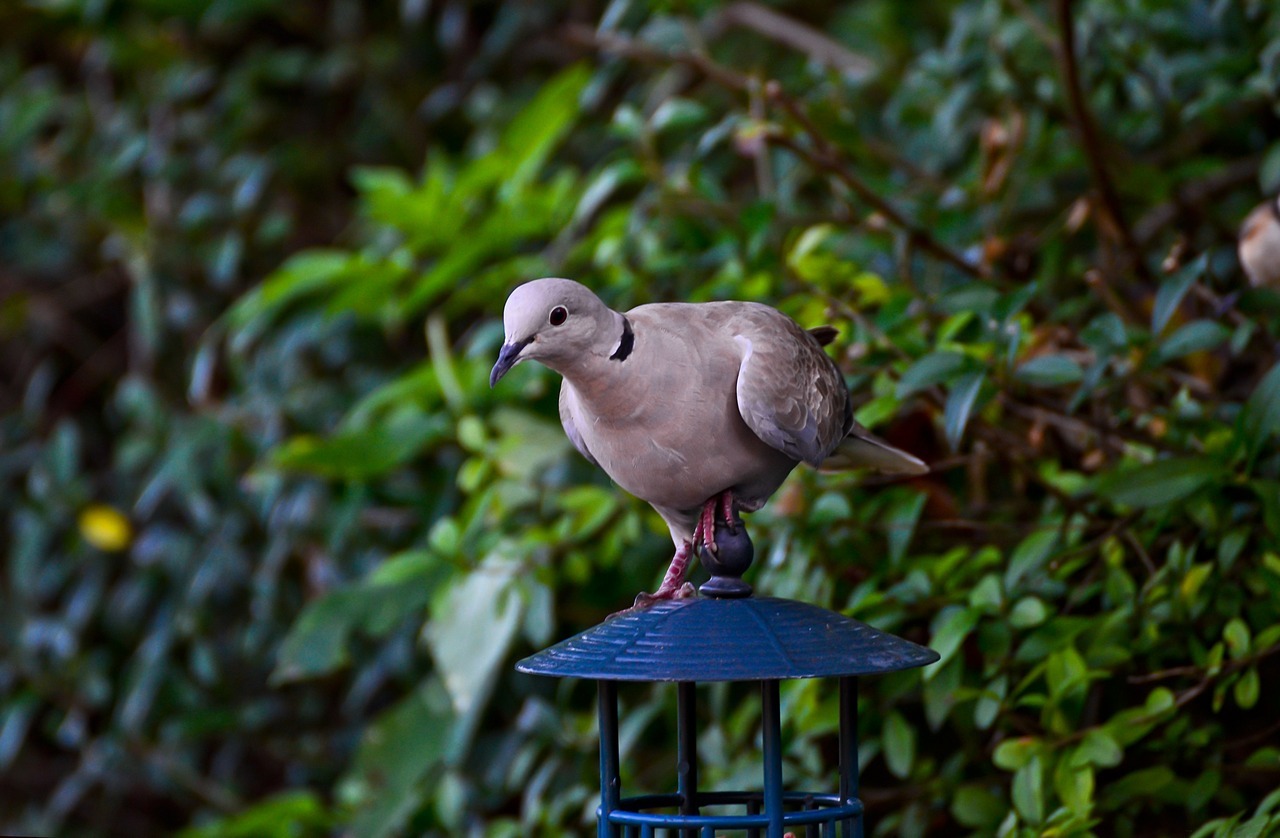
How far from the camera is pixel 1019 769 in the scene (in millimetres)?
1602

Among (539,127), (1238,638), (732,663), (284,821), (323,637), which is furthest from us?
(539,127)

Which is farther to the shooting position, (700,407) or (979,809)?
(979,809)

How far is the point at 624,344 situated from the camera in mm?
1238

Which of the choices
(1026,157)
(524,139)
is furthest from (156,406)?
(1026,157)

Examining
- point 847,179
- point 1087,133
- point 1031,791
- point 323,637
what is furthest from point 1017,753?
point 323,637

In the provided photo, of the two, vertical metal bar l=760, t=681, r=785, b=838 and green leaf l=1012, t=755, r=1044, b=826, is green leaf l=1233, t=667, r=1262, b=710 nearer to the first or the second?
green leaf l=1012, t=755, r=1044, b=826

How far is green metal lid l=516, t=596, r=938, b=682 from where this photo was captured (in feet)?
3.78

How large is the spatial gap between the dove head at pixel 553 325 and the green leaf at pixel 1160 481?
0.77 metres

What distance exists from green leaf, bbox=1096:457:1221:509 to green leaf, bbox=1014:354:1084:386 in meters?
0.14

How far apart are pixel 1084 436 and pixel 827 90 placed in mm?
975

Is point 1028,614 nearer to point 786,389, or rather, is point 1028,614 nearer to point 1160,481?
→ point 1160,481

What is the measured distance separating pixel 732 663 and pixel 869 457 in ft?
1.65

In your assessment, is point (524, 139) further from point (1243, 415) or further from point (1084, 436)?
point (1243, 415)

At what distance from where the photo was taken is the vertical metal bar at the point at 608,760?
134 cm
